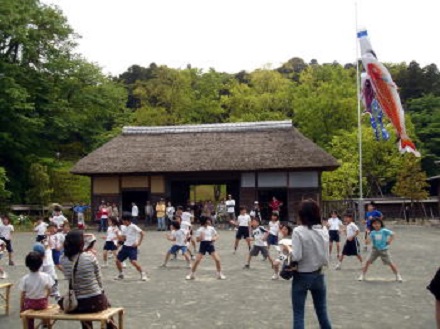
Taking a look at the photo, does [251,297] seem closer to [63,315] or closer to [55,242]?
[63,315]

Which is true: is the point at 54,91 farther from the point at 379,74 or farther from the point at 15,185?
the point at 379,74

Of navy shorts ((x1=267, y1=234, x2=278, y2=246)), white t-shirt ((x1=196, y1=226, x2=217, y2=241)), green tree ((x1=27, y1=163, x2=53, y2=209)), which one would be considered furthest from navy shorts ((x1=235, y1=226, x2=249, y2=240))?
green tree ((x1=27, y1=163, x2=53, y2=209))

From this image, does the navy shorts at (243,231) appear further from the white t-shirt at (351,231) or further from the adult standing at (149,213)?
the adult standing at (149,213)

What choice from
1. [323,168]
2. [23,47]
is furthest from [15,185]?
[323,168]

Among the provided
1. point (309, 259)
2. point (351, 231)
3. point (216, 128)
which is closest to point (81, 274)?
point (309, 259)

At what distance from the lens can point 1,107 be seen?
32.0m

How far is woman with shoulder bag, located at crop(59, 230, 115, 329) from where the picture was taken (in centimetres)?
595

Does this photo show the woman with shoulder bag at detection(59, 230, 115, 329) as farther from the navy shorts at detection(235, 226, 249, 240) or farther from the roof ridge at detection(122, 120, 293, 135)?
the roof ridge at detection(122, 120, 293, 135)

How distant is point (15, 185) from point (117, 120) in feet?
40.7

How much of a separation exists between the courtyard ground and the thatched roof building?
14.1 meters

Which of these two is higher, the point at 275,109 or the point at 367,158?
the point at 275,109

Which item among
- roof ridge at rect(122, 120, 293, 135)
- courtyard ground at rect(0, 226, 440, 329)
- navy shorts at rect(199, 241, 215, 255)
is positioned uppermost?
roof ridge at rect(122, 120, 293, 135)

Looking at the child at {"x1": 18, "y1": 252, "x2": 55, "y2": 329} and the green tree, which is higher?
the green tree

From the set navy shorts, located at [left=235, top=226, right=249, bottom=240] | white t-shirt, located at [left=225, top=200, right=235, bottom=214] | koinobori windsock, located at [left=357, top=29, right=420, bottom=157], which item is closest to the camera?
navy shorts, located at [left=235, top=226, right=249, bottom=240]
